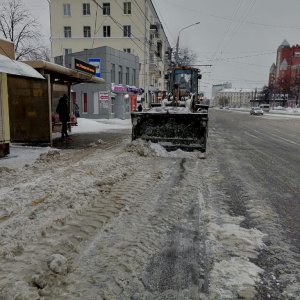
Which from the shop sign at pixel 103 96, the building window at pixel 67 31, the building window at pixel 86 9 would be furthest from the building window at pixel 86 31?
the shop sign at pixel 103 96

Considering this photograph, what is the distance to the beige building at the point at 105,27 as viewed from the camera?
44188mm

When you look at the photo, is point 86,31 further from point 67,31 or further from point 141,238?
point 141,238

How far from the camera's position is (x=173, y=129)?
1044 centimetres

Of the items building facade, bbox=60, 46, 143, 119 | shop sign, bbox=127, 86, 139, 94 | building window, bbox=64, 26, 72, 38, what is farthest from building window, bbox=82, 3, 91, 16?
shop sign, bbox=127, 86, 139, 94

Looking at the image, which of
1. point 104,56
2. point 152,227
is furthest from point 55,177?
point 104,56

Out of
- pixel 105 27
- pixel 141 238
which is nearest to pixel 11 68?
pixel 141 238

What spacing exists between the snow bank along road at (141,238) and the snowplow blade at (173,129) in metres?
3.16

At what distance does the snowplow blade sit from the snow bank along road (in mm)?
3157

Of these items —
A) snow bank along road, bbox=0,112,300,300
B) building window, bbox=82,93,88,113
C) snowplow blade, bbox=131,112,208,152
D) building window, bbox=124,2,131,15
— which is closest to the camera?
snow bank along road, bbox=0,112,300,300

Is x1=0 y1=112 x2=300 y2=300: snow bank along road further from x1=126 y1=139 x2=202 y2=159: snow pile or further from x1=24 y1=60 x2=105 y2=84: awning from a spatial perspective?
x1=24 y1=60 x2=105 y2=84: awning

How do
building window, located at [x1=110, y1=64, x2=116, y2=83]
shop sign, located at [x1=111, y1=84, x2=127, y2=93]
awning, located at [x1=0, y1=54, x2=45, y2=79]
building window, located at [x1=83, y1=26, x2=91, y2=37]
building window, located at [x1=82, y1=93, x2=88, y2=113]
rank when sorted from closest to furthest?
awning, located at [x1=0, y1=54, x2=45, y2=79]
building window, located at [x1=82, y1=93, x2=88, y2=113]
shop sign, located at [x1=111, y1=84, x2=127, y2=93]
building window, located at [x1=110, y1=64, x2=116, y2=83]
building window, located at [x1=83, y1=26, x2=91, y2=37]

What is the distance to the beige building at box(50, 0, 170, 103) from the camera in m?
44.2

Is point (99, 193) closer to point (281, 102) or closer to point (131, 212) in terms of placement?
Result: point (131, 212)

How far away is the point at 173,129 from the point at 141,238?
22.4 feet
